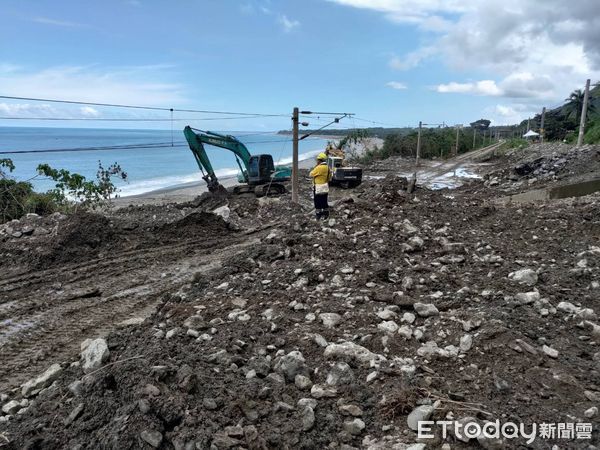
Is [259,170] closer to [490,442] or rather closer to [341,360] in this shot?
[341,360]

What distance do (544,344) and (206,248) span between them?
8728 millimetres

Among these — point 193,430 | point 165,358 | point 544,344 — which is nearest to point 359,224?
point 544,344

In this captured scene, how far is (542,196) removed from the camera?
17.6m

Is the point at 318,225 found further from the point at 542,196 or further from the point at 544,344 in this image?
the point at 542,196

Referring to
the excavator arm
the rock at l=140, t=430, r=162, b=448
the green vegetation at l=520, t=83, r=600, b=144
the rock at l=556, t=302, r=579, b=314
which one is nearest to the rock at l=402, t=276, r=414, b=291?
the rock at l=556, t=302, r=579, b=314

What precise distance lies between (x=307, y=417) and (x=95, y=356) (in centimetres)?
220

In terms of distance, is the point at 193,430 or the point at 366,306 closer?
the point at 193,430

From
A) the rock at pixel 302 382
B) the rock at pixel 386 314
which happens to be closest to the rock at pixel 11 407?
the rock at pixel 302 382

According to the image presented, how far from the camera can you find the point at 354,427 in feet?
10.9

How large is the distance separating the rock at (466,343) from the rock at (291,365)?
1.42 meters

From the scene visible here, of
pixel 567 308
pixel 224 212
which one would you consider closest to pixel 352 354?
pixel 567 308

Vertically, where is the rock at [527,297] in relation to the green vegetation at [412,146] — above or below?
below

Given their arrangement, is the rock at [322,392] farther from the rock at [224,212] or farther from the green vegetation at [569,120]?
the green vegetation at [569,120]

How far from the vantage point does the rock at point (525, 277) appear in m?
5.81
